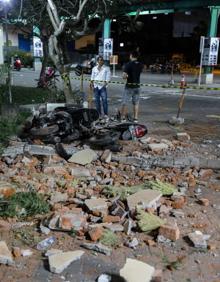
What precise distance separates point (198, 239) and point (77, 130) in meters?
4.58

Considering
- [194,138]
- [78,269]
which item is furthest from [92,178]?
[194,138]

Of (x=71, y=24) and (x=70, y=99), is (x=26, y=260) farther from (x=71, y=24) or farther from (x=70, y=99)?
(x=71, y=24)

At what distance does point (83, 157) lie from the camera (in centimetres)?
756

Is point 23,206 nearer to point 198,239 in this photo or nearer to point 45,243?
point 45,243

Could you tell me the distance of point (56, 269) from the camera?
159 inches

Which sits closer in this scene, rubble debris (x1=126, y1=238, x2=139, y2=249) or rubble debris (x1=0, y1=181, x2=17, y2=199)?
rubble debris (x1=126, y1=238, x2=139, y2=249)

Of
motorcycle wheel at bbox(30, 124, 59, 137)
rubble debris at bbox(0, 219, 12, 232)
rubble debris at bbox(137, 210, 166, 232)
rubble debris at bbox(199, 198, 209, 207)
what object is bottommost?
rubble debris at bbox(199, 198, 209, 207)

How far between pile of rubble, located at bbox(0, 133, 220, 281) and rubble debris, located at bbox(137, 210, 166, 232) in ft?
0.04

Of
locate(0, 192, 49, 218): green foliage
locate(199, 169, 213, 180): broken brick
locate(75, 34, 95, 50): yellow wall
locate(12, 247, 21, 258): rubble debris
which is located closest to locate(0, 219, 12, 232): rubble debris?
locate(0, 192, 49, 218): green foliage

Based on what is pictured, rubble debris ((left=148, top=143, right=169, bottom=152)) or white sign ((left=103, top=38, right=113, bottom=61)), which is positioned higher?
white sign ((left=103, top=38, right=113, bottom=61))

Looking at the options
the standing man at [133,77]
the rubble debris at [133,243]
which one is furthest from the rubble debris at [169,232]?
the standing man at [133,77]

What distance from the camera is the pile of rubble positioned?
15.3 ft

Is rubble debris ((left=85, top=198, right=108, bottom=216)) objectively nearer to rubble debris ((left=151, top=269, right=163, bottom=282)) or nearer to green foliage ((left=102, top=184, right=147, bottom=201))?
green foliage ((left=102, top=184, right=147, bottom=201))

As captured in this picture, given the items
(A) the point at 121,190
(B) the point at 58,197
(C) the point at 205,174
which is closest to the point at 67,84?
(C) the point at 205,174
